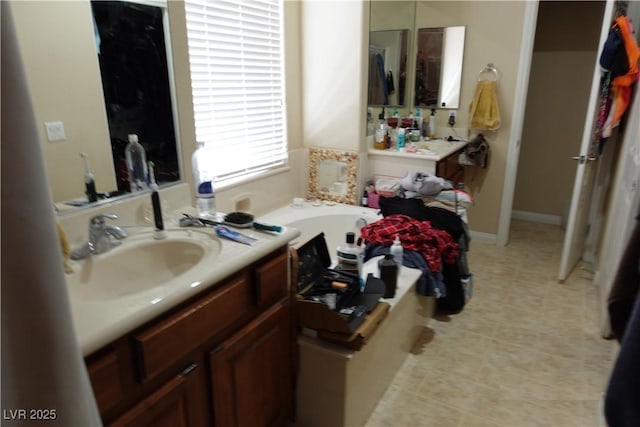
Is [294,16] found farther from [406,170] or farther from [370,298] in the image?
[370,298]

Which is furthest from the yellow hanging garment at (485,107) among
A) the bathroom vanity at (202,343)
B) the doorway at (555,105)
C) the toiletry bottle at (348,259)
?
the bathroom vanity at (202,343)

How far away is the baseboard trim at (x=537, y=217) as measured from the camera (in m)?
4.29

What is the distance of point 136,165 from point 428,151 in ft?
7.14

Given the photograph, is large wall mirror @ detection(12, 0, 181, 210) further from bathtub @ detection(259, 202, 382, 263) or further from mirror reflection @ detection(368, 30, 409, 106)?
mirror reflection @ detection(368, 30, 409, 106)

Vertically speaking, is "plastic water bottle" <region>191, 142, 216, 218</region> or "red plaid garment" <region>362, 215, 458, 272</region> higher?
"plastic water bottle" <region>191, 142, 216, 218</region>

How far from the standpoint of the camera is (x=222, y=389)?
133cm

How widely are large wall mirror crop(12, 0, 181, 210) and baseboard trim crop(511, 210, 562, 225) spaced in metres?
3.78

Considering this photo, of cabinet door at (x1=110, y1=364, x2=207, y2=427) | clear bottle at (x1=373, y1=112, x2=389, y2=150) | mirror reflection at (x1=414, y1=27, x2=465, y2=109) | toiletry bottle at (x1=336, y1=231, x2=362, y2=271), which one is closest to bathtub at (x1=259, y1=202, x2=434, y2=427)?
toiletry bottle at (x1=336, y1=231, x2=362, y2=271)

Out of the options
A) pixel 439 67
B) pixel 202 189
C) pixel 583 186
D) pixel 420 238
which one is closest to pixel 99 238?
pixel 202 189

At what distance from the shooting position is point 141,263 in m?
1.46

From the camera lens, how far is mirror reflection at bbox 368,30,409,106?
324cm

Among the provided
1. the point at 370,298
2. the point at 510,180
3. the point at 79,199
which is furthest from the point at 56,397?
the point at 510,180

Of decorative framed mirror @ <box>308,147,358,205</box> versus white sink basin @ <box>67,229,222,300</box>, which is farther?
decorative framed mirror @ <box>308,147,358,205</box>

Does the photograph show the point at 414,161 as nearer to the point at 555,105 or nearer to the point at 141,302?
the point at 555,105
